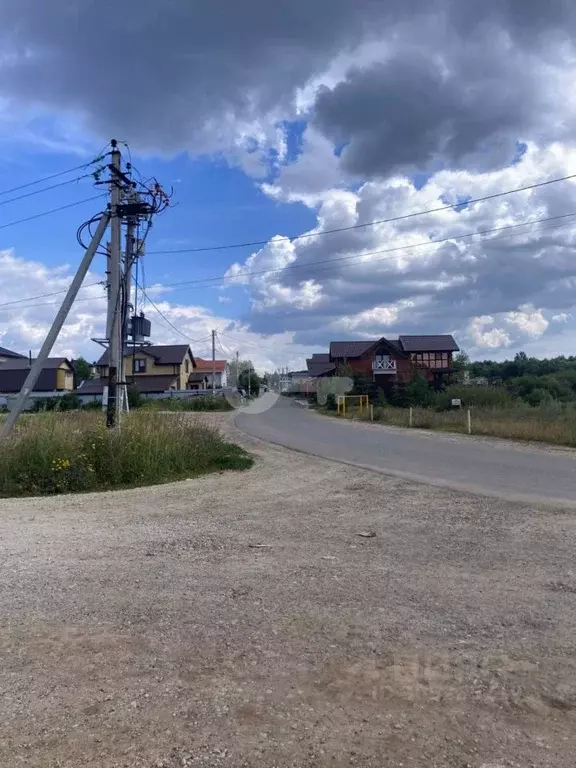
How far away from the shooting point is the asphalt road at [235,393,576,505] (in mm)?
11773

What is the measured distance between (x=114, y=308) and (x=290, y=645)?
12688mm

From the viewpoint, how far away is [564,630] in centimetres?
462

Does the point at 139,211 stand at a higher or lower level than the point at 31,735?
higher

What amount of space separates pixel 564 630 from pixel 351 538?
3457 millimetres

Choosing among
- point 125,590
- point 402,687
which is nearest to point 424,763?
point 402,687

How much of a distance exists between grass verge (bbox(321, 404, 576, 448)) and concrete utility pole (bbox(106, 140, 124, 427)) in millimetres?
13364

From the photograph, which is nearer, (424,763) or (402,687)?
(424,763)

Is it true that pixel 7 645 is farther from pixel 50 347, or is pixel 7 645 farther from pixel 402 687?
pixel 50 347

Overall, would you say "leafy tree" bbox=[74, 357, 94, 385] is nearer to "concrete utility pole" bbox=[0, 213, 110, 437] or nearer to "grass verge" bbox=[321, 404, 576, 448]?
"grass verge" bbox=[321, 404, 576, 448]

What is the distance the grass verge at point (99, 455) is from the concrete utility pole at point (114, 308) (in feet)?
1.77

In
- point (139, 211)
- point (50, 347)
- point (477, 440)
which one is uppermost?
point (139, 211)

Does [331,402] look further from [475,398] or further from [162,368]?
[162,368]

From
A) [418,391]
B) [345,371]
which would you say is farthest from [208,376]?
[418,391]

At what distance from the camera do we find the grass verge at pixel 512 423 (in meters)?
20.9
